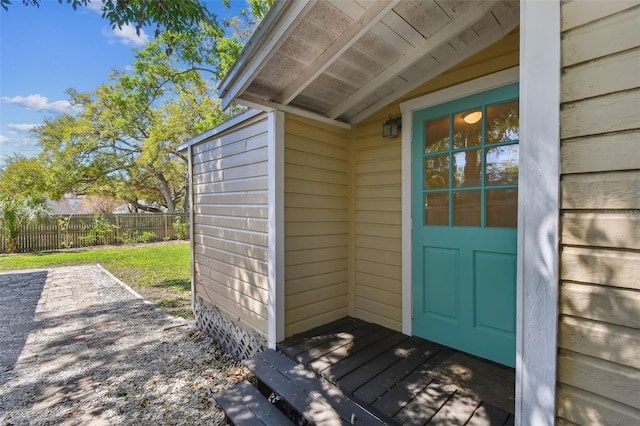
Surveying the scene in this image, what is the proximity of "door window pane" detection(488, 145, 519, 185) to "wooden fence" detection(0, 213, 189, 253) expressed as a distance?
1290 cm

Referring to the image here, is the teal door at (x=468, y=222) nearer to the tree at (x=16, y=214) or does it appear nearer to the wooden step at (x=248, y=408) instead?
the wooden step at (x=248, y=408)

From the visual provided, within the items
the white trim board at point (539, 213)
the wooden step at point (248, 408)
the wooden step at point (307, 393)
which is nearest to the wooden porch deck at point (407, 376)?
the wooden step at point (307, 393)

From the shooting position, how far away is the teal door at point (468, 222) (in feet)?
7.09

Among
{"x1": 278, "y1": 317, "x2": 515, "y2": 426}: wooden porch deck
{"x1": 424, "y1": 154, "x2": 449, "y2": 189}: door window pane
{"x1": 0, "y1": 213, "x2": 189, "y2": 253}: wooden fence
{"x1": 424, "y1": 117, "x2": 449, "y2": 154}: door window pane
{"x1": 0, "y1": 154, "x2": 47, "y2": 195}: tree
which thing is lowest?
{"x1": 278, "y1": 317, "x2": 515, "y2": 426}: wooden porch deck

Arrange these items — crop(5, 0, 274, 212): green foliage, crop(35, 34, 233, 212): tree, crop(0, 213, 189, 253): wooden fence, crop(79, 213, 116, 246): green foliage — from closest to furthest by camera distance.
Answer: crop(5, 0, 274, 212): green foliage
crop(0, 213, 189, 253): wooden fence
crop(79, 213, 116, 246): green foliage
crop(35, 34, 233, 212): tree

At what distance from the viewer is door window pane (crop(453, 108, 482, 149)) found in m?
2.32

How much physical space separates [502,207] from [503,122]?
653mm

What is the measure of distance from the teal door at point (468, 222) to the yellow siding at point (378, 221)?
20cm

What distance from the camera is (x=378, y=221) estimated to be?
9.65ft

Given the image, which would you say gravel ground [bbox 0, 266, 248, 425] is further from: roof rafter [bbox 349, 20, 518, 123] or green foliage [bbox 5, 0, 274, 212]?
green foliage [bbox 5, 0, 274, 212]

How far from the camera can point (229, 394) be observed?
226 cm

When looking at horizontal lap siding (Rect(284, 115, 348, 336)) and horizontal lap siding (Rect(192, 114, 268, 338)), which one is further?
horizontal lap siding (Rect(192, 114, 268, 338))

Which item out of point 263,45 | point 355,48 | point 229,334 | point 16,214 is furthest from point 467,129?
point 16,214

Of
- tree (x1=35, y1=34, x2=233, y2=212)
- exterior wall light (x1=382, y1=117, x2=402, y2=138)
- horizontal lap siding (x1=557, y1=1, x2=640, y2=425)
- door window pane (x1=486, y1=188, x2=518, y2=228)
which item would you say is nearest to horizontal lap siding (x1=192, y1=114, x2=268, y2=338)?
exterior wall light (x1=382, y1=117, x2=402, y2=138)
